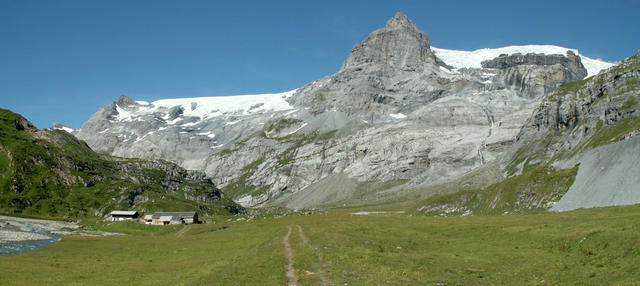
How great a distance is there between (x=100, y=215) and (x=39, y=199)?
19.8 metres

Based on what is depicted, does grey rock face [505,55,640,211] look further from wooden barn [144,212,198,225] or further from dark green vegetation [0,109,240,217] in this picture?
dark green vegetation [0,109,240,217]

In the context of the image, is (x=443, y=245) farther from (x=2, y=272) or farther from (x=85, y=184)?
(x=85, y=184)

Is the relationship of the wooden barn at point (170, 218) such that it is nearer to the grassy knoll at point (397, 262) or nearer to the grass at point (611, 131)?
the grassy knoll at point (397, 262)

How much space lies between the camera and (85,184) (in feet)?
574

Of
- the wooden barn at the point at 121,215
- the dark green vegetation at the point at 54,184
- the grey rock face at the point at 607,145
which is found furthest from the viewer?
the wooden barn at the point at 121,215

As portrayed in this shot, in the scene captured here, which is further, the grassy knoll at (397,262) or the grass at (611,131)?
the grass at (611,131)

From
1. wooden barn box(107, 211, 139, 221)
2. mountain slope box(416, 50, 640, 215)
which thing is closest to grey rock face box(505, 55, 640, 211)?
mountain slope box(416, 50, 640, 215)

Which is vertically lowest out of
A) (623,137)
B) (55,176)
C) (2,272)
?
(2,272)

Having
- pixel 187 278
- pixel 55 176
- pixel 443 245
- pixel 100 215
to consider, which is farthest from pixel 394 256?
pixel 55 176

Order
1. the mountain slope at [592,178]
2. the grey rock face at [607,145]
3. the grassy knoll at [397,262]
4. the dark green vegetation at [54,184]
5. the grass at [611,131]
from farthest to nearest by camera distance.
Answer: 1. the dark green vegetation at [54,184]
2. the grass at [611,131]
3. the mountain slope at [592,178]
4. the grey rock face at [607,145]
5. the grassy knoll at [397,262]

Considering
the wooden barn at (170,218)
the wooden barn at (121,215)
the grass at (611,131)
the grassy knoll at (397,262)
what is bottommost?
the grassy knoll at (397,262)

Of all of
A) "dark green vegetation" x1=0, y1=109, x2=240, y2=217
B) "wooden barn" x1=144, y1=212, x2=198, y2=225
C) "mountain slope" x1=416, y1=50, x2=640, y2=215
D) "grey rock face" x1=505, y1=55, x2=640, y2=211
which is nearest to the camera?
"grey rock face" x1=505, y1=55, x2=640, y2=211

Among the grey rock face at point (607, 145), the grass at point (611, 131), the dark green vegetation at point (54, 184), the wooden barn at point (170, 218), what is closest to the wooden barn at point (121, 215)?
the wooden barn at point (170, 218)

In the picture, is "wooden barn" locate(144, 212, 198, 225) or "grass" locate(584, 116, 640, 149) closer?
"grass" locate(584, 116, 640, 149)
